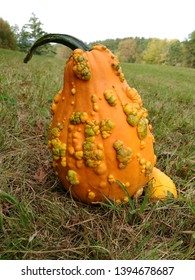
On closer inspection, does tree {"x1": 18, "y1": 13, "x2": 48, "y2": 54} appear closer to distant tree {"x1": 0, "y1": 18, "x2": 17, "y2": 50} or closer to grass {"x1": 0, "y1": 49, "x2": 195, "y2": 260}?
distant tree {"x1": 0, "y1": 18, "x2": 17, "y2": 50}

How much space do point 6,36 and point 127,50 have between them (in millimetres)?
33563

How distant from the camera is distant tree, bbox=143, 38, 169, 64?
53469 mm

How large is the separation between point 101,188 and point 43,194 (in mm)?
401

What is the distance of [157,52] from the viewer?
55688mm

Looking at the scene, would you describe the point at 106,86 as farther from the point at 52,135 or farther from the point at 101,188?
the point at 101,188

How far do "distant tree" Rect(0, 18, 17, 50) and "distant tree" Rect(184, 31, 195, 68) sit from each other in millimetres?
29035

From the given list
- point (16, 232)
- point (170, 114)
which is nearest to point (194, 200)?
point (16, 232)

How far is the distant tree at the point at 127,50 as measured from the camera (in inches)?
1997

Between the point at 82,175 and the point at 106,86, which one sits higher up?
the point at 106,86

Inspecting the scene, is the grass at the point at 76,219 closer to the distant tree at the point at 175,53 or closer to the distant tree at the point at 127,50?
the distant tree at the point at 127,50

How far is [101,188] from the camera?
5.27 ft

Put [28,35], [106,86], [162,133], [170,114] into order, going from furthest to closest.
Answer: [28,35]
[170,114]
[162,133]
[106,86]

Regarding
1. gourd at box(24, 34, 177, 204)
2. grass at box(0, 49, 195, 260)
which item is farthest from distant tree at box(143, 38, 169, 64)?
gourd at box(24, 34, 177, 204)

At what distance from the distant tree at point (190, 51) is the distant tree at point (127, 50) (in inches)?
408
